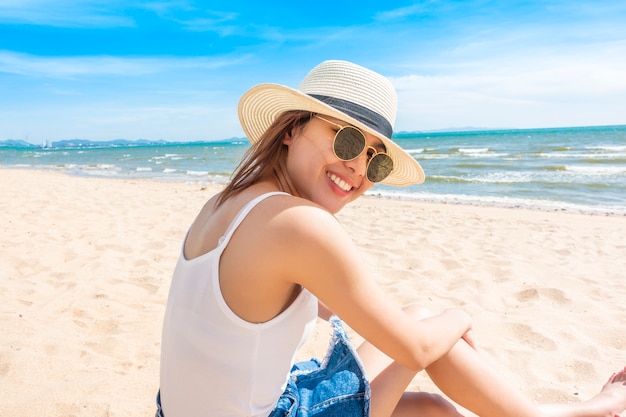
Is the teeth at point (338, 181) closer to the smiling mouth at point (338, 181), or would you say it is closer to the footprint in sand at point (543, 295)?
the smiling mouth at point (338, 181)

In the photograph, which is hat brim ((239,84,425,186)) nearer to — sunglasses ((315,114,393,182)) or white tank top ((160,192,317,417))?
sunglasses ((315,114,393,182))

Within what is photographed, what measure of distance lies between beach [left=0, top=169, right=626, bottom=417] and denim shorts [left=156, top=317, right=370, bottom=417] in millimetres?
1131

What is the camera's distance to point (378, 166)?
66.0 inches

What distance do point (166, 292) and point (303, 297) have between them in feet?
8.76

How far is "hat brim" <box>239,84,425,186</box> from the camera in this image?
1.50 metres

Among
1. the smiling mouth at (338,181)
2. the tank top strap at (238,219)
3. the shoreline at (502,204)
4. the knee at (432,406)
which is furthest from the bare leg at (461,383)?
the shoreline at (502,204)

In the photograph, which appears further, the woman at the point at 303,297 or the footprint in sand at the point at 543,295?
the footprint in sand at the point at 543,295

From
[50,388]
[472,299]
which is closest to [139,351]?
[50,388]

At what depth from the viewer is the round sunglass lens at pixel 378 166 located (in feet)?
5.43

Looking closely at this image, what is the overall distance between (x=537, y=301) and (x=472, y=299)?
1.60 ft

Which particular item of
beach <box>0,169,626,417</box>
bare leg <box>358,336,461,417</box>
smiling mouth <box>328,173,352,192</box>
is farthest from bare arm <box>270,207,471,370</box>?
beach <box>0,169,626,417</box>

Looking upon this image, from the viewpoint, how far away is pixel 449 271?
4.48m

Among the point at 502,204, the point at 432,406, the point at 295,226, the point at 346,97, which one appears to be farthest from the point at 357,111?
the point at 502,204

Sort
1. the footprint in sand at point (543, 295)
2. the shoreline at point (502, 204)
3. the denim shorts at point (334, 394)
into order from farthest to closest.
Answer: the shoreline at point (502, 204) → the footprint in sand at point (543, 295) → the denim shorts at point (334, 394)
